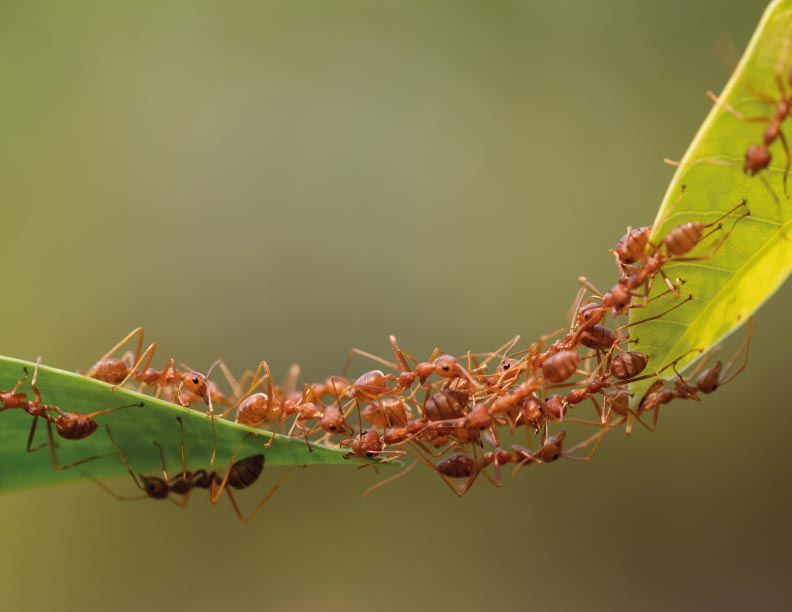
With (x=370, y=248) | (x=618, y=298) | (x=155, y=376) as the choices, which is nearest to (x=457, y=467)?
(x=618, y=298)

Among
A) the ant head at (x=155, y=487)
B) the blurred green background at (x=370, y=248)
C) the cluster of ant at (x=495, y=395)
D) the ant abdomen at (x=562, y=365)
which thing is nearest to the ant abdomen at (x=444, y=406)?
the cluster of ant at (x=495, y=395)

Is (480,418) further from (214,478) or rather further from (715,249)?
(214,478)

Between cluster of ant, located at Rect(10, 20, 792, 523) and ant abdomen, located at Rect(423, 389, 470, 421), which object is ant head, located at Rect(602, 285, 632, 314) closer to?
cluster of ant, located at Rect(10, 20, 792, 523)

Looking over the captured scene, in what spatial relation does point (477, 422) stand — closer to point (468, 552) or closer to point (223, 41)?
point (468, 552)

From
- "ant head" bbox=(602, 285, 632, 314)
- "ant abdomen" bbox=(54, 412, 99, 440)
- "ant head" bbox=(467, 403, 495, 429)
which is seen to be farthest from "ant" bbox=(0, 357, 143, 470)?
"ant head" bbox=(602, 285, 632, 314)

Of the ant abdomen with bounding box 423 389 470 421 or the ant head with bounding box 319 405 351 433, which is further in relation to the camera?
the ant head with bounding box 319 405 351 433

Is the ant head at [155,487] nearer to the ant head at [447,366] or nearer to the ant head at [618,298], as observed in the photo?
the ant head at [447,366]

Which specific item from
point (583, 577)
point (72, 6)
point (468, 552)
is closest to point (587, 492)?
point (583, 577)
